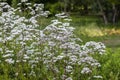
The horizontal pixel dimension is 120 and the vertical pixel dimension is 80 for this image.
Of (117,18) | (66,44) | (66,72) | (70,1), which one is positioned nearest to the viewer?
(66,44)

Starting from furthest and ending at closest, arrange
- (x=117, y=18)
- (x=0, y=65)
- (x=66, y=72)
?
1. (x=117, y=18)
2. (x=0, y=65)
3. (x=66, y=72)

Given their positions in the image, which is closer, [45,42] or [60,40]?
[60,40]

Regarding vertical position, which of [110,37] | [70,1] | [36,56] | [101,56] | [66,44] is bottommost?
[70,1]

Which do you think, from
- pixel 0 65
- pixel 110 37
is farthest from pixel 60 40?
pixel 110 37

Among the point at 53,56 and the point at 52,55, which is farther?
the point at 53,56

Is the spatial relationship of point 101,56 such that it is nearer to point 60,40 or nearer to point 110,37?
point 60,40

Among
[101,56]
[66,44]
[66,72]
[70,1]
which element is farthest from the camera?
[70,1]

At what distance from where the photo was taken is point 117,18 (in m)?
41.6

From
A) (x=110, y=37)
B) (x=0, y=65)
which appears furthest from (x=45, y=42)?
(x=110, y=37)

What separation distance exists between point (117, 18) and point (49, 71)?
3491cm

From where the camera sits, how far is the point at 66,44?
21.5ft

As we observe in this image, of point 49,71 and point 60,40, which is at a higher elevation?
point 60,40

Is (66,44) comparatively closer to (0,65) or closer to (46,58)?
(46,58)

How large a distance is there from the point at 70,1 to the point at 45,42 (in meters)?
45.2
